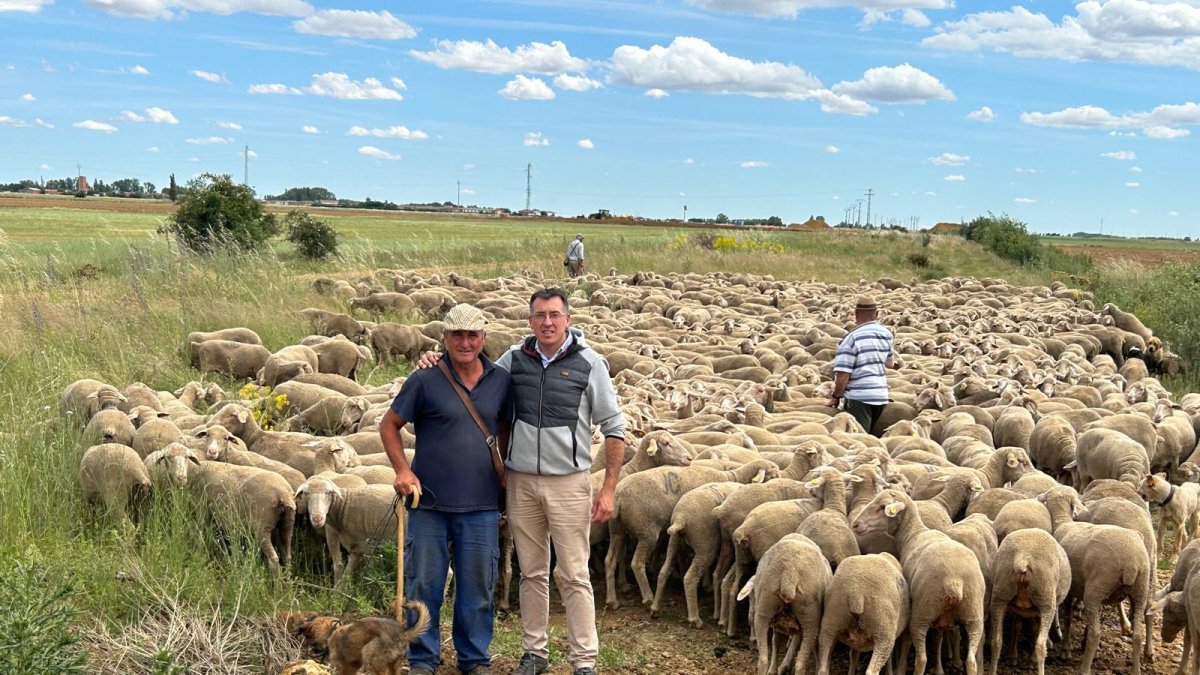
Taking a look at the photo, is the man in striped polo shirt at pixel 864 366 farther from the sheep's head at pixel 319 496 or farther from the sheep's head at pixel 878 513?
the sheep's head at pixel 319 496

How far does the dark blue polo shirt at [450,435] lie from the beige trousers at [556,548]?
29cm

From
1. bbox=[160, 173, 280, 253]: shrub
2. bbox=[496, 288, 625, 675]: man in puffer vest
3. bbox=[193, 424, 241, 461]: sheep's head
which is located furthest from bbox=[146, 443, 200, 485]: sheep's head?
bbox=[160, 173, 280, 253]: shrub

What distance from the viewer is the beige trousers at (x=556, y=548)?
6.98 meters

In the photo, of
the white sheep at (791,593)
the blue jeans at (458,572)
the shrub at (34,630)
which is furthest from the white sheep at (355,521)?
the white sheep at (791,593)

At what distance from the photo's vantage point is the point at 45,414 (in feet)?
37.8

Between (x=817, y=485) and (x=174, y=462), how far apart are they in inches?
200

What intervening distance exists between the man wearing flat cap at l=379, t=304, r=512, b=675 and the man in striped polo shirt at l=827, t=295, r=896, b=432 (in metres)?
6.86

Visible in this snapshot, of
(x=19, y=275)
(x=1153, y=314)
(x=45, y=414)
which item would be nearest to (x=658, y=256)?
(x=1153, y=314)

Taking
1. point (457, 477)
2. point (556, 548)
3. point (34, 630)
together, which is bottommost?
point (34, 630)

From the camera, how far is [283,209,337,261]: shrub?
124ft

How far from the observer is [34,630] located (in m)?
5.70

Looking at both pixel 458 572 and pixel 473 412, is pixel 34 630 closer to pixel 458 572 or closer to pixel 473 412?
pixel 458 572

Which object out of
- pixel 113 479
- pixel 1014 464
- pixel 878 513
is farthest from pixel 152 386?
pixel 1014 464

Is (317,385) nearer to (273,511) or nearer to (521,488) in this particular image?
(273,511)
